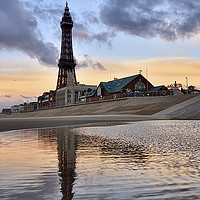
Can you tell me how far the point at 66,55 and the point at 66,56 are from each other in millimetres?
735

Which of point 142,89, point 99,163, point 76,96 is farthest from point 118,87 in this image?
point 99,163

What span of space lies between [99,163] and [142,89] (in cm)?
6312

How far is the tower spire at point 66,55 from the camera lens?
385ft

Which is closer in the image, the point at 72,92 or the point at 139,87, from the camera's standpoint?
the point at 139,87

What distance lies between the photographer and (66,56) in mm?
123188

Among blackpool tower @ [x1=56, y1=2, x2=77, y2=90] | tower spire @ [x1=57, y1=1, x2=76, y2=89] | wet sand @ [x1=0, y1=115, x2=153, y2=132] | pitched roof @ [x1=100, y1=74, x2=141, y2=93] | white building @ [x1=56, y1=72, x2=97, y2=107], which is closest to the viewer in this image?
wet sand @ [x1=0, y1=115, x2=153, y2=132]

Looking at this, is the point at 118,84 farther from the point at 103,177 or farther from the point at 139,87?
the point at 103,177

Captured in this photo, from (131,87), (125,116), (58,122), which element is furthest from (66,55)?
(58,122)

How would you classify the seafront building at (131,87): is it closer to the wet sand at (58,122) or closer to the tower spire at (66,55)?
the wet sand at (58,122)

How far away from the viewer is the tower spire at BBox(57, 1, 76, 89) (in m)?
117

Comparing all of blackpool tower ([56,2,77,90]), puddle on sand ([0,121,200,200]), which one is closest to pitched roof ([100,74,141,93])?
blackpool tower ([56,2,77,90])

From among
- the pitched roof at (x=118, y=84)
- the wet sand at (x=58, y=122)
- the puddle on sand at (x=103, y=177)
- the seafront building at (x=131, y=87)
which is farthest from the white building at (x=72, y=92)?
the puddle on sand at (x=103, y=177)

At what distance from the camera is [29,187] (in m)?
2.43

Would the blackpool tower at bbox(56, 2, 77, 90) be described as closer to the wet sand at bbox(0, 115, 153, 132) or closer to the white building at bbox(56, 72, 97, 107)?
the white building at bbox(56, 72, 97, 107)
